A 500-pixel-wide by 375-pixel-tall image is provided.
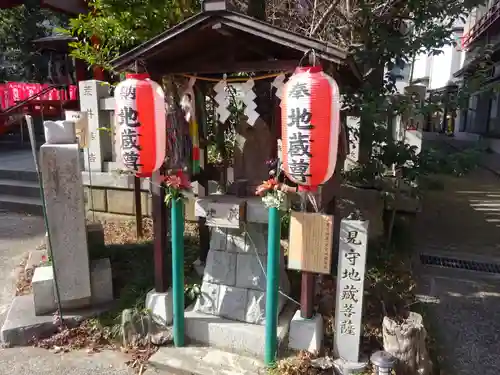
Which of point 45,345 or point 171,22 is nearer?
point 45,345

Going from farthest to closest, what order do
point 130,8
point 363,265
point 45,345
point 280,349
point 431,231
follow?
point 431,231
point 130,8
point 45,345
point 280,349
point 363,265

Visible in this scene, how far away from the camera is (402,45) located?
5.77m

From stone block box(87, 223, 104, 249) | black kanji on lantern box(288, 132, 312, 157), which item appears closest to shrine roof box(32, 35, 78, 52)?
stone block box(87, 223, 104, 249)

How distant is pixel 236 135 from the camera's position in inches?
211

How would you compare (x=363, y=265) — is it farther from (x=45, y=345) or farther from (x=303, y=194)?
(x=45, y=345)

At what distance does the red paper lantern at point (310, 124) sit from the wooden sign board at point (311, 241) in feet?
1.76

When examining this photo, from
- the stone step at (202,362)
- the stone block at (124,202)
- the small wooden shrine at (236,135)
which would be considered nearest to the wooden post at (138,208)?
the stone block at (124,202)

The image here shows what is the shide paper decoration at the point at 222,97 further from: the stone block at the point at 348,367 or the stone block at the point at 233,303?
the stone block at the point at 348,367

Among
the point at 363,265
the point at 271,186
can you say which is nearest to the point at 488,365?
the point at 363,265

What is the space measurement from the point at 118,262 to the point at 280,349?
3.11 metres

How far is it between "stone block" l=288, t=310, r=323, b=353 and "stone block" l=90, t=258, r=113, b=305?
2589 mm

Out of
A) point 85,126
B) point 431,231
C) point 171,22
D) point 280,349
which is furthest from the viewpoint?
point 431,231

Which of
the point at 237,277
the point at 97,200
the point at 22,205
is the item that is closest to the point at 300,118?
the point at 237,277

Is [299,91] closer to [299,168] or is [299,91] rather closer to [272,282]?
[299,168]
